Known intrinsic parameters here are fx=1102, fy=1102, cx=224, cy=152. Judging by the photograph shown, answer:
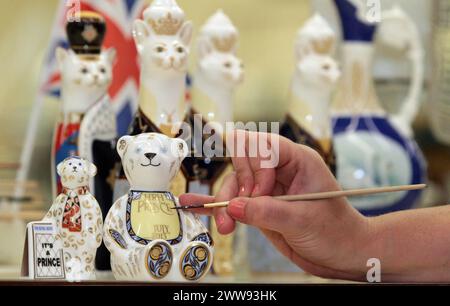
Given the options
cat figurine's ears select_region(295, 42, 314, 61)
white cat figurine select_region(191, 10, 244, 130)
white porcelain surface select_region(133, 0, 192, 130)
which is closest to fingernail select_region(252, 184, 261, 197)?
white porcelain surface select_region(133, 0, 192, 130)

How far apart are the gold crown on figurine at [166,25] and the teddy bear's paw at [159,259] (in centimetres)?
18

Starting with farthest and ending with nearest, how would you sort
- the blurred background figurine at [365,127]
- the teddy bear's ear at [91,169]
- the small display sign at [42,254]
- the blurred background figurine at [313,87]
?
the blurred background figurine at [365,127] < the blurred background figurine at [313,87] < the teddy bear's ear at [91,169] < the small display sign at [42,254]

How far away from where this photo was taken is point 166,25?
0.78m

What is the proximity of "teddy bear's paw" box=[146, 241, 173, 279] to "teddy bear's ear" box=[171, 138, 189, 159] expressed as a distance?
62 mm

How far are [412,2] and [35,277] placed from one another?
80cm

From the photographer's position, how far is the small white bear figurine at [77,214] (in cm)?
69

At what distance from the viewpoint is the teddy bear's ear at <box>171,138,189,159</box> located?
707 mm

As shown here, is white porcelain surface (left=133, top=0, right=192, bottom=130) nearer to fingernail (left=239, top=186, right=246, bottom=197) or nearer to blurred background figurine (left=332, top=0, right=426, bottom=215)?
fingernail (left=239, top=186, right=246, bottom=197)

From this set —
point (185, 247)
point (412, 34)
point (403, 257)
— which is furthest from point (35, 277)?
point (412, 34)

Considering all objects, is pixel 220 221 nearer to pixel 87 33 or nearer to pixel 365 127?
pixel 87 33

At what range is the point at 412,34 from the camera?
4.28 feet

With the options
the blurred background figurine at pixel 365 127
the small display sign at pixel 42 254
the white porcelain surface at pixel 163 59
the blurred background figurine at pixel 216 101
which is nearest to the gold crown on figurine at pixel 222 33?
the blurred background figurine at pixel 216 101

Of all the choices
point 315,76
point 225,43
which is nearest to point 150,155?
point 225,43

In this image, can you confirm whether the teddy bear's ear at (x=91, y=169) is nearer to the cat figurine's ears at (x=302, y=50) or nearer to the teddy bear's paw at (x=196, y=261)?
the teddy bear's paw at (x=196, y=261)
